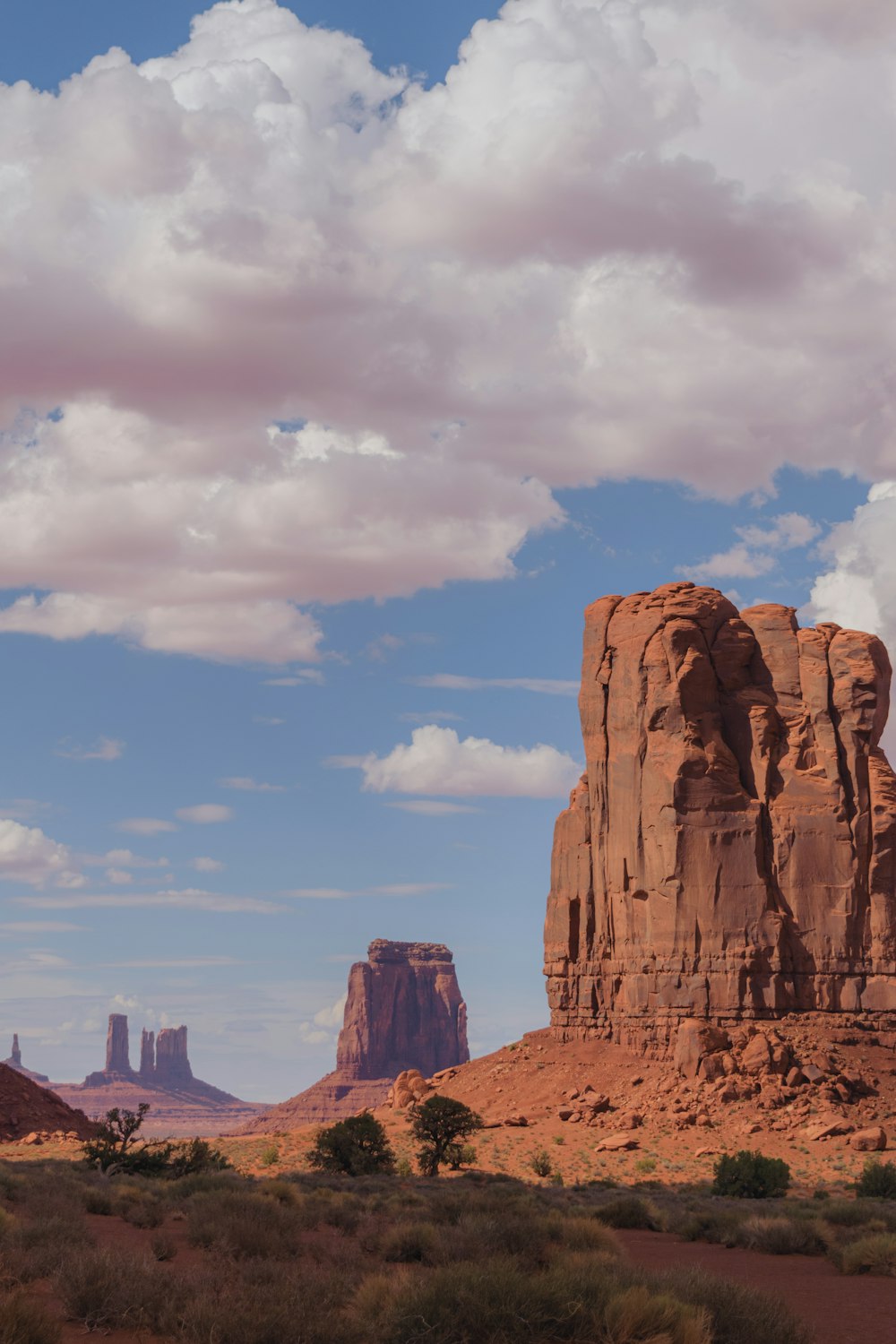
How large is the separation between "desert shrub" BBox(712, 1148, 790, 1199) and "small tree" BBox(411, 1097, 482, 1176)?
532 inches

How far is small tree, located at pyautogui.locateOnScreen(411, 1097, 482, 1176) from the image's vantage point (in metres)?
54.2

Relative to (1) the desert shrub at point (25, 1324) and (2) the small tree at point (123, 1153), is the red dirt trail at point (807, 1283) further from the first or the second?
(2) the small tree at point (123, 1153)

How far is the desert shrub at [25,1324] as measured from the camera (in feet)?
38.7

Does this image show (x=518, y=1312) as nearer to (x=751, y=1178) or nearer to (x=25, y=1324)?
(x=25, y=1324)

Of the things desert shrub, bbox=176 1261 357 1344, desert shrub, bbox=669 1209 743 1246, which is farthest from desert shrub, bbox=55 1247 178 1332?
desert shrub, bbox=669 1209 743 1246

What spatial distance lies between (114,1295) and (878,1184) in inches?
1323

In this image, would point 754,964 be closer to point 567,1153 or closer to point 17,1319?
point 567,1153

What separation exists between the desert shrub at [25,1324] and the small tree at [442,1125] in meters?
43.3

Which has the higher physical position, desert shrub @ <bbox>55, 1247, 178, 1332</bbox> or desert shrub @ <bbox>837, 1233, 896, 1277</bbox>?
desert shrub @ <bbox>55, 1247, 178, 1332</bbox>

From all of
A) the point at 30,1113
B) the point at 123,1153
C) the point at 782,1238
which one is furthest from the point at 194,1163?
the point at 30,1113

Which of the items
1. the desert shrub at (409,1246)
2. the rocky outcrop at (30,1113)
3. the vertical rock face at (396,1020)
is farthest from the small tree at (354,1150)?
the vertical rock face at (396,1020)

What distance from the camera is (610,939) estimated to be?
2744 inches

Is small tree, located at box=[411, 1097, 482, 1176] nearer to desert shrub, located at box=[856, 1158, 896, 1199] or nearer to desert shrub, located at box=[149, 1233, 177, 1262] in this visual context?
desert shrub, located at box=[856, 1158, 896, 1199]

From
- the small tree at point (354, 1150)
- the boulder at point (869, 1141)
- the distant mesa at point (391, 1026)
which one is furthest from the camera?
the distant mesa at point (391, 1026)
